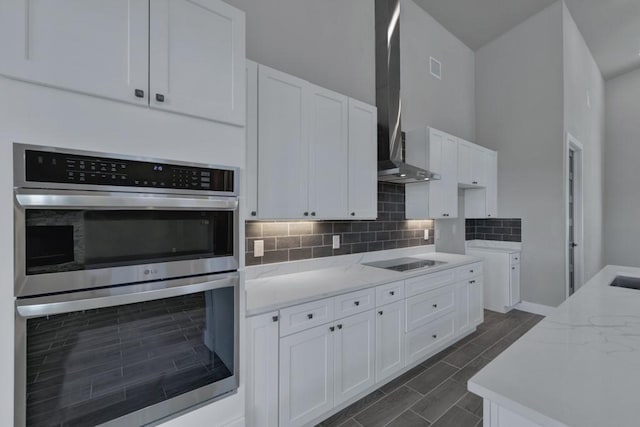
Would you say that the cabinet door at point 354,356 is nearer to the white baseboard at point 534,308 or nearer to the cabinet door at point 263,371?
the cabinet door at point 263,371

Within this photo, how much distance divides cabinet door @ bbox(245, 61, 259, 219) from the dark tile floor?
1556 millimetres

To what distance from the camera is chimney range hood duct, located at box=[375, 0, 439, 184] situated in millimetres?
2885

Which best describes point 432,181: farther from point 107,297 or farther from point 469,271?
point 107,297

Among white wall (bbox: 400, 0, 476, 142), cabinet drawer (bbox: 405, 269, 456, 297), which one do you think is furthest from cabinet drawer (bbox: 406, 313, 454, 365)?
white wall (bbox: 400, 0, 476, 142)

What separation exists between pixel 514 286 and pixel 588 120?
131 inches

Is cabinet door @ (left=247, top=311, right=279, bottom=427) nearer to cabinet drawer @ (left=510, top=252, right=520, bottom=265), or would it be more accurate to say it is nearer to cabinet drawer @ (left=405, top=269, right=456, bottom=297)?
cabinet drawer @ (left=405, top=269, right=456, bottom=297)

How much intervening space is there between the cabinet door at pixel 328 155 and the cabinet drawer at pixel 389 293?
2.16 feet

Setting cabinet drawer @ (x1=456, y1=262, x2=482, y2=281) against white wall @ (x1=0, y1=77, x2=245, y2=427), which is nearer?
white wall @ (x1=0, y1=77, x2=245, y2=427)

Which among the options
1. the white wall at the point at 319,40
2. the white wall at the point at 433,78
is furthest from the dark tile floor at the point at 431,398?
the white wall at the point at 319,40

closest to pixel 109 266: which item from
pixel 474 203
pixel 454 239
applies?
pixel 454 239

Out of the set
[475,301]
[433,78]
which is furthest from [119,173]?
[433,78]

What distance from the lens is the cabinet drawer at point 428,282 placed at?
246 centimetres

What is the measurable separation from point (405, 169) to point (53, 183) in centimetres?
242

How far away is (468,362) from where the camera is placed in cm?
274
